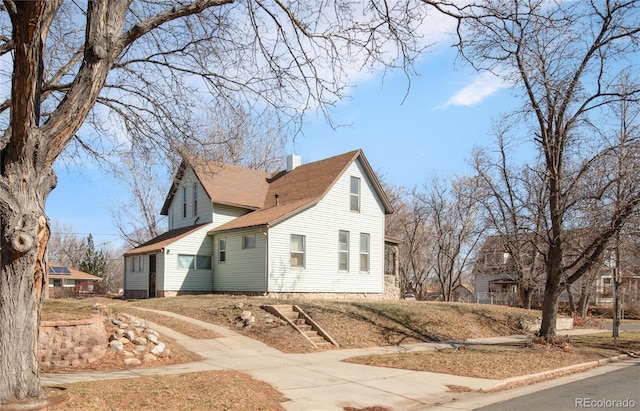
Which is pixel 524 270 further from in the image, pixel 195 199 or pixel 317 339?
pixel 317 339

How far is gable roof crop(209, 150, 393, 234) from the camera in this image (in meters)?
24.0

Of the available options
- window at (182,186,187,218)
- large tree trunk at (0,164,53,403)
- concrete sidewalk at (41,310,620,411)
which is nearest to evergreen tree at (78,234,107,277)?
window at (182,186,187,218)

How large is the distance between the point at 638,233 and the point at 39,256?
50.6 feet

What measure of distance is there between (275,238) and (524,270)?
16.6m

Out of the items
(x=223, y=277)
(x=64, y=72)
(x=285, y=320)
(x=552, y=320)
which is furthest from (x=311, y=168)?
(x=64, y=72)

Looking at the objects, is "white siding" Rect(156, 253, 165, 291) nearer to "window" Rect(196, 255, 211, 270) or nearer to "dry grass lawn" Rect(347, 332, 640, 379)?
"window" Rect(196, 255, 211, 270)

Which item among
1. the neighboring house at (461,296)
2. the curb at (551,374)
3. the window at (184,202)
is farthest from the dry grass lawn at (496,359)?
the neighboring house at (461,296)

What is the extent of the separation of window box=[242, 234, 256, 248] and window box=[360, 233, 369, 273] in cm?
600

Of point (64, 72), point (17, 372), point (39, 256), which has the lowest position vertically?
point (17, 372)

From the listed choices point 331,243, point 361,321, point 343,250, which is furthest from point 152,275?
point 361,321

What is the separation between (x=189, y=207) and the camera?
28.8 m

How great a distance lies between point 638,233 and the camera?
15.5 meters

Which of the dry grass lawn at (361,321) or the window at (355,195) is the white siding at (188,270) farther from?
the window at (355,195)

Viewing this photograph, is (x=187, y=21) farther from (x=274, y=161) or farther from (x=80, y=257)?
(x=80, y=257)
